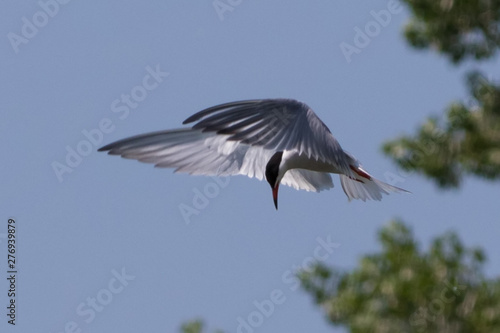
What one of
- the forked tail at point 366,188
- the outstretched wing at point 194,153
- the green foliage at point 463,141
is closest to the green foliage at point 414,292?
the green foliage at point 463,141

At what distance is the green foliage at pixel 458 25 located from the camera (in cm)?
447

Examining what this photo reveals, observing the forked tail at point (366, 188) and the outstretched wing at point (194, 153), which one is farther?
the forked tail at point (366, 188)

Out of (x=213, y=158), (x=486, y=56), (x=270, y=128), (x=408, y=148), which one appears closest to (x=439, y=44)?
(x=486, y=56)

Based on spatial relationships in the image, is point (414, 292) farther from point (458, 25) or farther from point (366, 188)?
point (366, 188)

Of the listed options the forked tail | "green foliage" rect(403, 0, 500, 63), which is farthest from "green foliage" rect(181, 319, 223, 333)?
the forked tail

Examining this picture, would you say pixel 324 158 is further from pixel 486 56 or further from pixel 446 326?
pixel 446 326

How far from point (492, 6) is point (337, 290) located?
5.50 ft

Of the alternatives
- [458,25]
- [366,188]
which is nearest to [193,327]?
[458,25]

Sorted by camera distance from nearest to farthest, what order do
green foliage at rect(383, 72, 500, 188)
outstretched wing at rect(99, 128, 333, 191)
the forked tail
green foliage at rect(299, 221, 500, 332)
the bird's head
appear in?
green foliage at rect(299, 221, 500, 332)
green foliage at rect(383, 72, 500, 188)
outstretched wing at rect(99, 128, 333, 191)
the bird's head
the forked tail

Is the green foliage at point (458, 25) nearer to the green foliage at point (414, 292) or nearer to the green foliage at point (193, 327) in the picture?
the green foliage at point (414, 292)

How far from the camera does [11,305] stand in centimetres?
801

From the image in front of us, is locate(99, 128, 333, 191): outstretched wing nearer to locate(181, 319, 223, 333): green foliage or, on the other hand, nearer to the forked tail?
the forked tail

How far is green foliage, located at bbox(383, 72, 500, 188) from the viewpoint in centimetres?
424

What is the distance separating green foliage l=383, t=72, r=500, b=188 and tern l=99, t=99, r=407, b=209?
1778 mm
